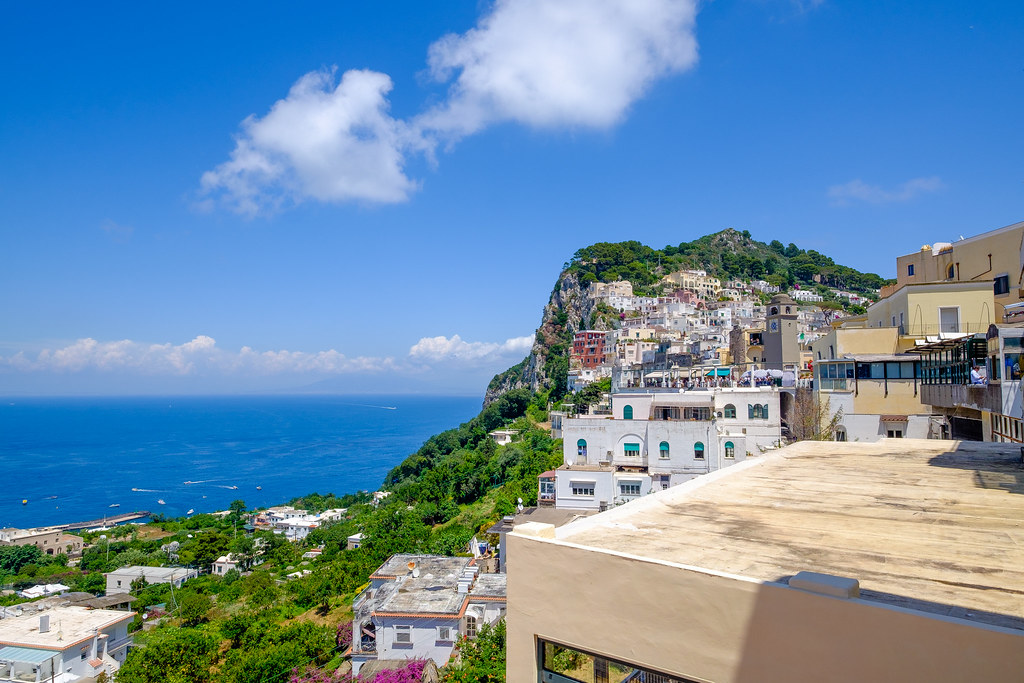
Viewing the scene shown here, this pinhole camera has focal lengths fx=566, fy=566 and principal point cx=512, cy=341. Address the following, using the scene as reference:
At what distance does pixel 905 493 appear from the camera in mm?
4246

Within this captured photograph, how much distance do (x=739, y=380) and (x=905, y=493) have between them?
29.2 meters

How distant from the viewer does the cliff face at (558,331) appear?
7388 cm

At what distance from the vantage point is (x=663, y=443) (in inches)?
948

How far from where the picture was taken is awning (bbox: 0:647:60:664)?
18.2m

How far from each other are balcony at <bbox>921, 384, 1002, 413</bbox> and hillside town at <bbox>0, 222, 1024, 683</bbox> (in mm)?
58

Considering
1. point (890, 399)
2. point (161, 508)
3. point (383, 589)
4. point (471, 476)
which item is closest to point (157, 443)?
point (161, 508)

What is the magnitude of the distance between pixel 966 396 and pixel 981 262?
11563 mm

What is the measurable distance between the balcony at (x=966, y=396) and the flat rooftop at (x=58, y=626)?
84.3ft

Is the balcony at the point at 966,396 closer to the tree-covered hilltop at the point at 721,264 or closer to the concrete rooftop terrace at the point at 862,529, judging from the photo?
the concrete rooftop terrace at the point at 862,529

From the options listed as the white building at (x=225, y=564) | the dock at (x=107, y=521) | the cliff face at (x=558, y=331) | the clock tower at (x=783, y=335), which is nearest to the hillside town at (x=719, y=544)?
the clock tower at (x=783, y=335)

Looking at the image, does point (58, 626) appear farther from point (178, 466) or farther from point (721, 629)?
point (178, 466)

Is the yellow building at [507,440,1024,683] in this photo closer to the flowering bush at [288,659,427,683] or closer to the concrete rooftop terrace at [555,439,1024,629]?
the concrete rooftop terrace at [555,439,1024,629]

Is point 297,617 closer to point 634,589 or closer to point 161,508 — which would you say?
point 634,589

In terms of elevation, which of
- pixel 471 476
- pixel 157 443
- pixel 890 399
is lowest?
pixel 157 443
